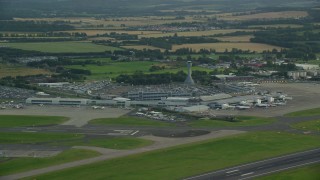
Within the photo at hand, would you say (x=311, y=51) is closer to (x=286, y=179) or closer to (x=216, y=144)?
(x=216, y=144)

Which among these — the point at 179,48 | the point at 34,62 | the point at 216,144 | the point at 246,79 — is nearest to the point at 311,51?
the point at 179,48

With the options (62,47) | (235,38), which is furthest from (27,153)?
(235,38)

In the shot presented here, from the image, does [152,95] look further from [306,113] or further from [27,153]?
[27,153]

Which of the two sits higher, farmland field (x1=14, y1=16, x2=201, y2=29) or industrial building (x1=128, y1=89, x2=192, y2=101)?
farmland field (x1=14, y1=16, x2=201, y2=29)

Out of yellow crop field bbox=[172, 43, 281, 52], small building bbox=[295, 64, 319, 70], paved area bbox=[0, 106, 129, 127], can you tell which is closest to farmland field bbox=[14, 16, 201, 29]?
yellow crop field bbox=[172, 43, 281, 52]

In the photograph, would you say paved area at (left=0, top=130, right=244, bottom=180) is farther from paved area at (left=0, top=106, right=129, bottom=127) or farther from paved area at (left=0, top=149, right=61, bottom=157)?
paved area at (left=0, top=106, right=129, bottom=127)

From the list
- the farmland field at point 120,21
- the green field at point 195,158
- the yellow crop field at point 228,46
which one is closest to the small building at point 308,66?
the yellow crop field at point 228,46
